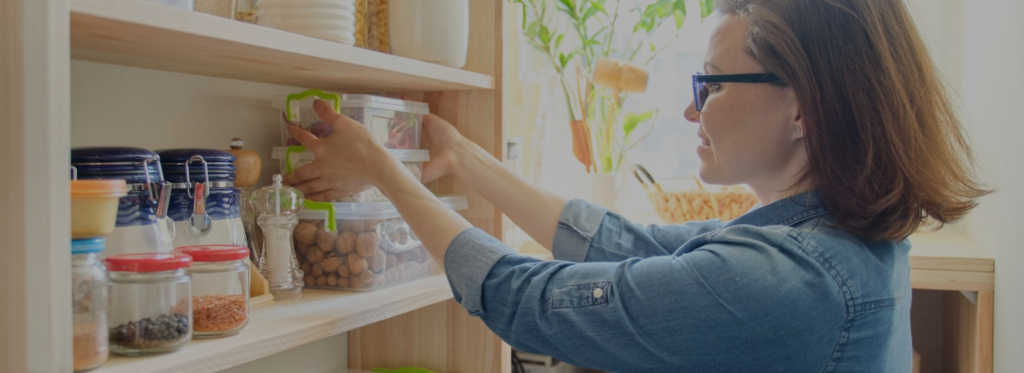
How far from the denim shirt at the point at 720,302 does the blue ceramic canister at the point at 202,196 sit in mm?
276

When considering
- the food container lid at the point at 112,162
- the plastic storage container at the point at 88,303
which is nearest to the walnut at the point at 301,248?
the food container lid at the point at 112,162

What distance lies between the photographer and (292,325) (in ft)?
3.07

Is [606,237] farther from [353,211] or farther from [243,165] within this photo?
[243,165]

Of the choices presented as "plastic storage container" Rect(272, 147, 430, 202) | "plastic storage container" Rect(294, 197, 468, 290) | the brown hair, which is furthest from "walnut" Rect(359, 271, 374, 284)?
the brown hair

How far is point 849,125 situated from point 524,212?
0.54 m

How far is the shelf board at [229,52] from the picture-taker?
0.73 m

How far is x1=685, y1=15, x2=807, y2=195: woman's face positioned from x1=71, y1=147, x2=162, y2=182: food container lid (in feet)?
2.15

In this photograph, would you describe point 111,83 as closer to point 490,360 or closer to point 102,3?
point 102,3

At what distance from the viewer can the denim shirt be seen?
88 cm

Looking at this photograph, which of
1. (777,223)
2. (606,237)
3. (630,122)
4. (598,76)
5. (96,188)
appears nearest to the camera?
(96,188)

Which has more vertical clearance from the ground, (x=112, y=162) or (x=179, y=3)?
(x=179, y=3)

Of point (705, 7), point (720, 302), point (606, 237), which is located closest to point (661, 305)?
point (720, 302)

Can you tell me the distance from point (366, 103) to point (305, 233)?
20 cm

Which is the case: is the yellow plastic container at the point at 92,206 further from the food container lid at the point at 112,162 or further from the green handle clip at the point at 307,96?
the green handle clip at the point at 307,96
